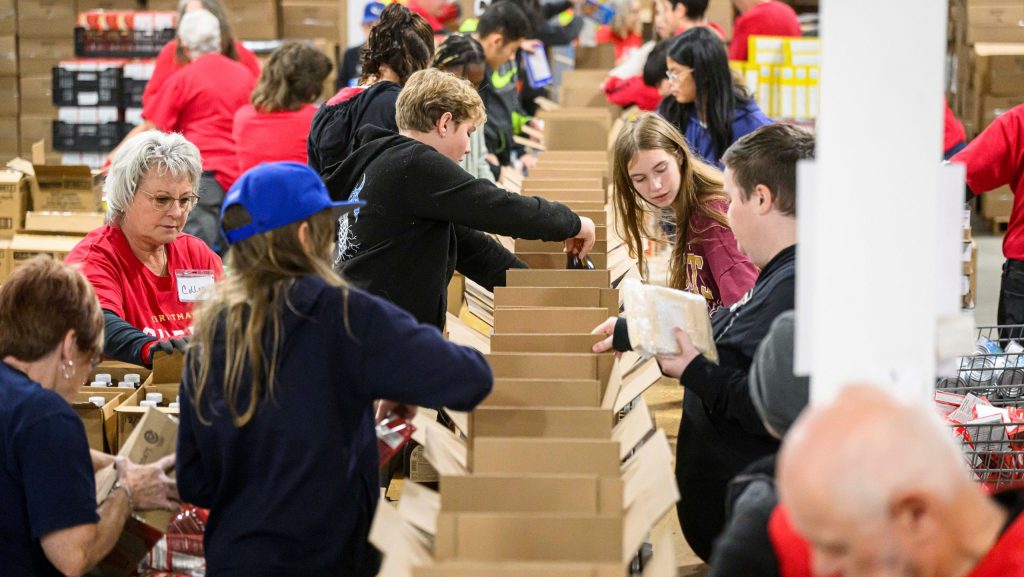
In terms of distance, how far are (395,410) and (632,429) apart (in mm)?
484

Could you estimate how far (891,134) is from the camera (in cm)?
169

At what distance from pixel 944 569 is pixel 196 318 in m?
1.36

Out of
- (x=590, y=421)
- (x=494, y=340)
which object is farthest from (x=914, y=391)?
(x=494, y=340)

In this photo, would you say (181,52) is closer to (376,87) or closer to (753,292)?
(376,87)

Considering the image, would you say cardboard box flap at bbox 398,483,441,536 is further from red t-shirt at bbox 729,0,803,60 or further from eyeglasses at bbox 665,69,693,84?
red t-shirt at bbox 729,0,803,60

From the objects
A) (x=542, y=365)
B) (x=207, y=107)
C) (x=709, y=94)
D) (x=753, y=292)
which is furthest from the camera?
(x=207, y=107)

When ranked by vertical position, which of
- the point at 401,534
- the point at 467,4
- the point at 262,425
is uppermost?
the point at 467,4

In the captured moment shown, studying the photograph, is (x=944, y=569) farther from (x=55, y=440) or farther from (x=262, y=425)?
(x=55, y=440)

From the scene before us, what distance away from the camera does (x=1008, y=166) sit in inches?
173

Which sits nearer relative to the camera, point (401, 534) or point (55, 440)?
point (401, 534)

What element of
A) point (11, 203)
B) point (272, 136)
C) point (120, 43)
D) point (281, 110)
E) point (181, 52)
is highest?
point (120, 43)

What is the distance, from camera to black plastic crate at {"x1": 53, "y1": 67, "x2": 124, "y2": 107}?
893 centimetres

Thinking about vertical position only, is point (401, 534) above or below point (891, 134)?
below

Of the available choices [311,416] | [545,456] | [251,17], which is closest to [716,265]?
[545,456]
